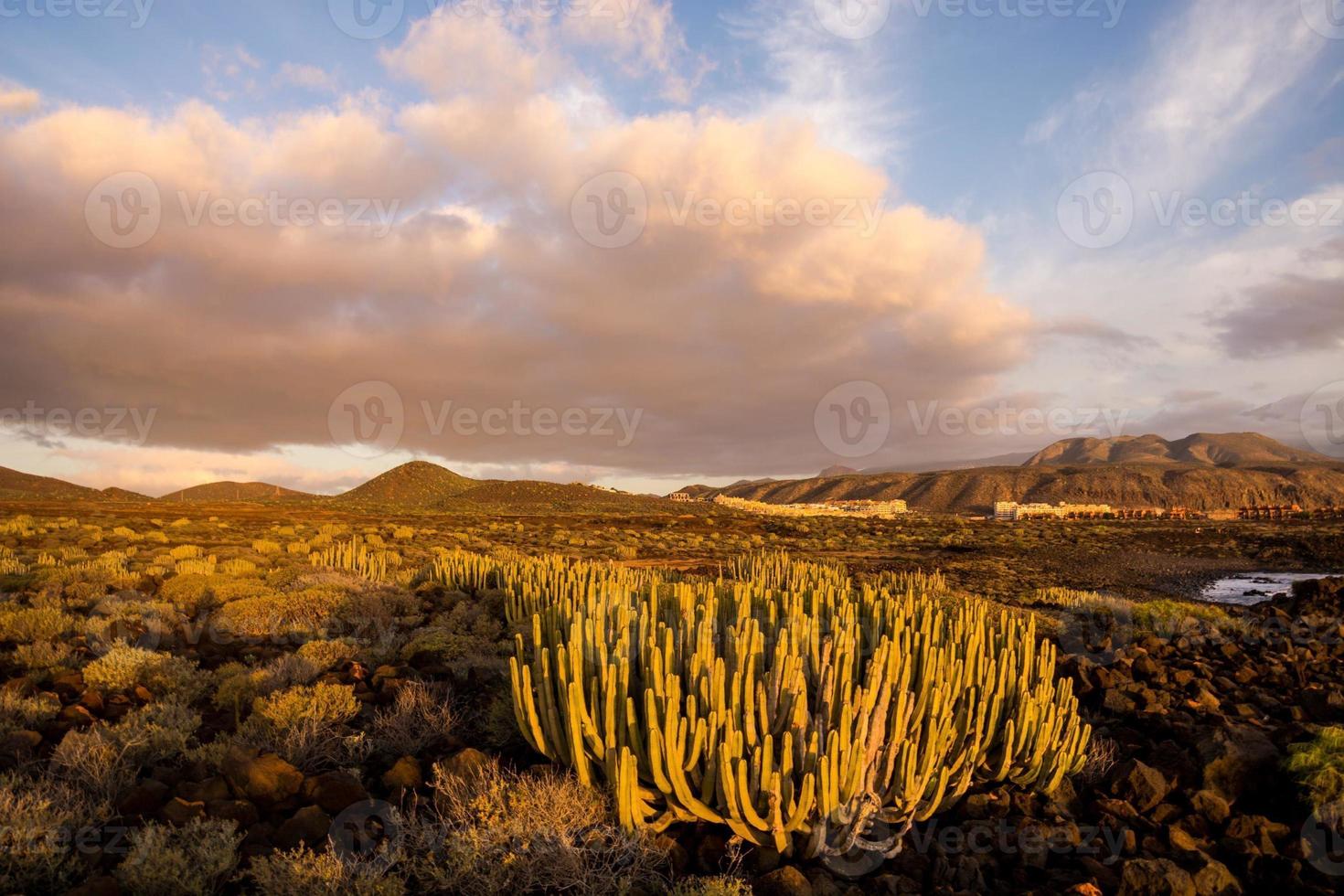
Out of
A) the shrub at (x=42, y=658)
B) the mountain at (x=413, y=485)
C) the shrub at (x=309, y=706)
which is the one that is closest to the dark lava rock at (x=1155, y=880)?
the shrub at (x=309, y=706)

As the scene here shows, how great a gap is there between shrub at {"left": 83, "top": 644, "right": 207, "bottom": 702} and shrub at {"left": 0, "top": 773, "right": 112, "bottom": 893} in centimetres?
194

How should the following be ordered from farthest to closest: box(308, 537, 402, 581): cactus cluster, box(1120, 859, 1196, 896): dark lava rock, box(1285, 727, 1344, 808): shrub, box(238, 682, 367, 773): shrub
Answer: box(308, 537, 402, 581): cactus cluster
box(238, 682, 367, 773): shrub
box(1285, 727, 1344, 808): shrub
box(1120, 859, 1196, 896): dark lava rock

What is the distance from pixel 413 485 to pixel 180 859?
255ft

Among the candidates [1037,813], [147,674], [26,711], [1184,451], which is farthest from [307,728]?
[1184,451]

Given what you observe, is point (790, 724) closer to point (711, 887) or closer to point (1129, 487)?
point (711, 887)

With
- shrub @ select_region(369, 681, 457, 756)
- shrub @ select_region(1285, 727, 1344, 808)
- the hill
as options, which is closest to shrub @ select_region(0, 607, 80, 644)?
shrub @ select_region(369, 681, 457, 756)

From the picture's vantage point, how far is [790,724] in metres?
4.70

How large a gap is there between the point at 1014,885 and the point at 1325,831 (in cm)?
230

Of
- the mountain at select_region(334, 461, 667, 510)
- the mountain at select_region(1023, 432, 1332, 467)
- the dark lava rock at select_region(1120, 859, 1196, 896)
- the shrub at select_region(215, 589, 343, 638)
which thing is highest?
the mountain at select_region(1023, 432, 1332, 467)

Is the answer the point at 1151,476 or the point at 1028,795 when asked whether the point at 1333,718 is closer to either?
the point at 1028,795

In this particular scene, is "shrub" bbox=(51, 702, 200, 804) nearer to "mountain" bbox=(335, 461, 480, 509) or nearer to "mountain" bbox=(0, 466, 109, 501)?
"mountain" bbox=(335, 461, 480, 509)

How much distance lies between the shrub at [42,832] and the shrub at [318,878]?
39.4 inches

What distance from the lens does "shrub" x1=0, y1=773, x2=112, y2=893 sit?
3.67 meters

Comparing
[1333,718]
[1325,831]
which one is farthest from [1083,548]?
Result: [1325,831]
